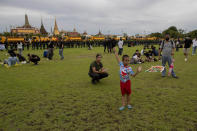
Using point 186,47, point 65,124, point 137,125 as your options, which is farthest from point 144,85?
point 186,47

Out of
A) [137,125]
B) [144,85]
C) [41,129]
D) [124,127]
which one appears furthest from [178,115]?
[41,129]

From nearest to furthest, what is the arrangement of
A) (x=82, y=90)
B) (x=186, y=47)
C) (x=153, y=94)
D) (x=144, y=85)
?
(x=153, y=94)
(x=82, y=90)
(x=144, y=85)
(x=186, y=47)

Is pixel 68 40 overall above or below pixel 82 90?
above

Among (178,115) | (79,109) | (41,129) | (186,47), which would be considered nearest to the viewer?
(41,129)

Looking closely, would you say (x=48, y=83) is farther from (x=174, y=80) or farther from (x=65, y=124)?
(x=174, y=80)

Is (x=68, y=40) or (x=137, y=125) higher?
(x=68, y=40)

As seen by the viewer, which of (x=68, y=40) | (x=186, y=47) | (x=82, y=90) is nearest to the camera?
(x=82, y=90)

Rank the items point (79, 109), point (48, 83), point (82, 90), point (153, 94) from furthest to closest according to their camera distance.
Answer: point (48, 83), point (82, 90), point (153, 94), point (79, 109)

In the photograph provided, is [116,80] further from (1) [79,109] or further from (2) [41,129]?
(2) [41,129]

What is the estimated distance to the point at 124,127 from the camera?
2.86 meters

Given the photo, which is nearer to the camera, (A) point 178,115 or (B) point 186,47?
(A) point 178,115

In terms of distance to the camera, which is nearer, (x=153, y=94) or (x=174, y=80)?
(x=153, y=94)

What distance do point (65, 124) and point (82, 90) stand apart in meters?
2.00

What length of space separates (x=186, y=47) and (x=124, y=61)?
9.09 meters
